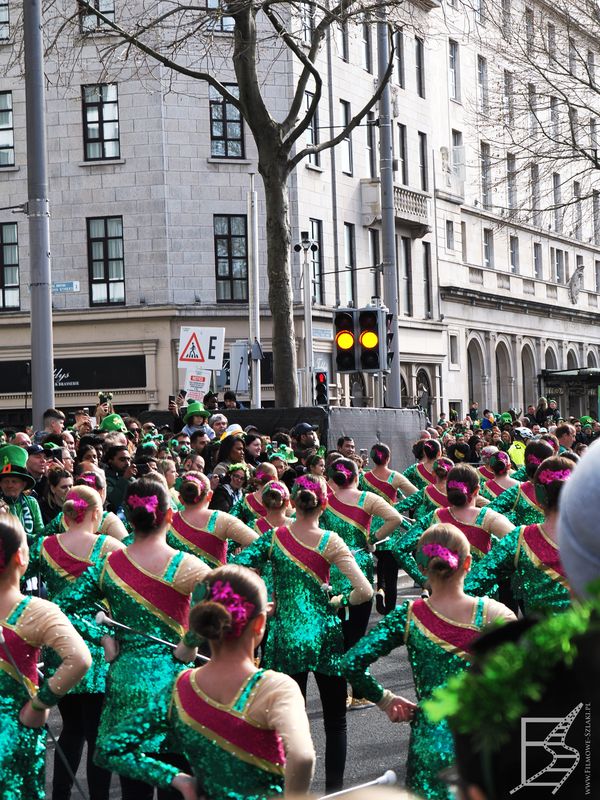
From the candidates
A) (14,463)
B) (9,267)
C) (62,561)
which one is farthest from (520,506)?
(9,267)

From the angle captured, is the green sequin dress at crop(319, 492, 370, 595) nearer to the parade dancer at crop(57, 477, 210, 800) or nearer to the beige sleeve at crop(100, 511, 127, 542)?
the beige sleeve at crop(100, 511, 127, 542)

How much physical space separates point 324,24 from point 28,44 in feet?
22.0

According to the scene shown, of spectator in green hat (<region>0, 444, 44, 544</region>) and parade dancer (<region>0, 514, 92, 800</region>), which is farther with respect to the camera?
spectator in green hat (<region>0, 444, 44, 544</region>)

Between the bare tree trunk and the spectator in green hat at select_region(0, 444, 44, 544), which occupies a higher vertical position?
the bare tree trunk

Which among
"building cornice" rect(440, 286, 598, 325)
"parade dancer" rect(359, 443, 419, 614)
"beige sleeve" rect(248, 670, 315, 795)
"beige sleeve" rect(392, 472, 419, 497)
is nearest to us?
"beige sleeve" rect(248, 670, 315, 795)

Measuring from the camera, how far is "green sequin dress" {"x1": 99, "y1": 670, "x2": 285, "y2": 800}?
4.13 m

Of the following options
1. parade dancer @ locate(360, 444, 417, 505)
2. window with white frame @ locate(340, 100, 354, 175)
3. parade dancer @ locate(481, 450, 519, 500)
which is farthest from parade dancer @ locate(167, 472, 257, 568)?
window with white frame @ locate(340, 100, 354, 175)

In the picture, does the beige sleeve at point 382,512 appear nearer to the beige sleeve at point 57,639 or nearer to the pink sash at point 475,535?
the pink sash at point 475,535

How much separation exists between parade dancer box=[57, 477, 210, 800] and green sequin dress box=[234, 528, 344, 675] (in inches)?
59.5

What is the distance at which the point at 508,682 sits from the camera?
5.23 feet

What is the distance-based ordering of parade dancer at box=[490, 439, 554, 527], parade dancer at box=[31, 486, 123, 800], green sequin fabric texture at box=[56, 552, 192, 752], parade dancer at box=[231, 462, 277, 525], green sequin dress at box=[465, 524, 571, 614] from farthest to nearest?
parade dancer at box=[231, 462, 277, 525], parade dancer at box=[490, 439, 554, 527], parade dancer at box=[31, 486, 123, 800], green sequin dress at box=[465, 524, 571, 614], green sequin fabric texture at box=[56, 552, 192, 752]

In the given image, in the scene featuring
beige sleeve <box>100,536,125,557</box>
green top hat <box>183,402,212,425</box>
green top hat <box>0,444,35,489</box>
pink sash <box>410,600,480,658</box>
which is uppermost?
green top hat <box>183,402,212,425</box>

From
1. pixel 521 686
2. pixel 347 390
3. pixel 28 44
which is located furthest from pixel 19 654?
pixel 347 390

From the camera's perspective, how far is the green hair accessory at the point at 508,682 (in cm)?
159
